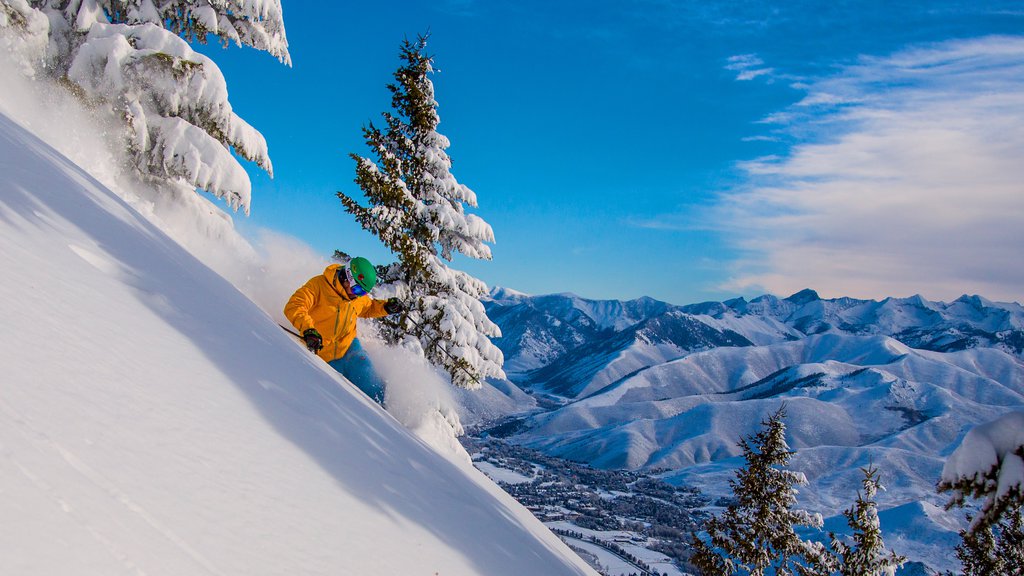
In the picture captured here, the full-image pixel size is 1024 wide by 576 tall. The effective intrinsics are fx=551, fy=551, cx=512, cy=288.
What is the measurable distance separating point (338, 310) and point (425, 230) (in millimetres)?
6547

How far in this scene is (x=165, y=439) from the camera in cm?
231

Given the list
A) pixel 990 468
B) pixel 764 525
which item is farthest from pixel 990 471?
pixel 764 525

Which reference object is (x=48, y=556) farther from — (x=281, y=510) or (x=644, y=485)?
(x=644, y=485)

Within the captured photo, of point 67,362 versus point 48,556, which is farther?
point 67,362

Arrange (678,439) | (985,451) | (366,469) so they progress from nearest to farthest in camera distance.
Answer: (366,469)
(985,451)
(678,439)

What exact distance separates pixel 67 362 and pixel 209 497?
900 millimetres

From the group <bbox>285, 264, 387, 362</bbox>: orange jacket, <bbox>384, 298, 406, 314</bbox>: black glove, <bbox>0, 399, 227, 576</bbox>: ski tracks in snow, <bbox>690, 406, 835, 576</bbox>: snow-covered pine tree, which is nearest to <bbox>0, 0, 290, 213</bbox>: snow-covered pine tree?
<bbox>285, 264, 387, 362</bbox>: orange jacket

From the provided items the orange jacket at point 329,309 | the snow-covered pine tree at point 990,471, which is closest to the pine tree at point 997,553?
the snow-covered pine tree at point 990,471

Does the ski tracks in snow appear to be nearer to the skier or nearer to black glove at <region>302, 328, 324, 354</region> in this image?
black glove at <region>302, 328, 324, 354</region>

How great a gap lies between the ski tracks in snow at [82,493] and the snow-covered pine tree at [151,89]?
9.01 meters

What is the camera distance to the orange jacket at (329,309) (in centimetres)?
780

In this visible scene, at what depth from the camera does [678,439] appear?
17775 centimetres

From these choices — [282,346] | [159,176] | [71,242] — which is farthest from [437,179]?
[71,242]

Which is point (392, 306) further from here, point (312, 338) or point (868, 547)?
point (868, 547)
